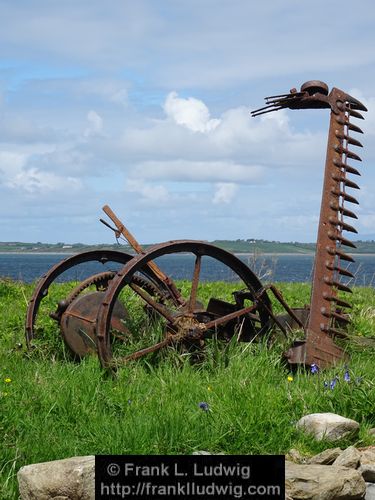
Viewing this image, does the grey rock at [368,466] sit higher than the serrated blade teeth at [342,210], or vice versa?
the serrated blade teeth at [342,210]

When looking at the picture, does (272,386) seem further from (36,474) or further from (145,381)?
(36,474)

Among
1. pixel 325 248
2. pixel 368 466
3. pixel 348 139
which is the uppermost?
pixel 348 139

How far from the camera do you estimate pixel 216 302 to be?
25.5ft

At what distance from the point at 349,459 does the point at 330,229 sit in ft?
11.7

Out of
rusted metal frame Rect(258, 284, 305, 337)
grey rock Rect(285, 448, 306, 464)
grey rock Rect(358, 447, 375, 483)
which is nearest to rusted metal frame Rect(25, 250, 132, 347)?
rusted metal frame Rect(258, 284, 305, 337)

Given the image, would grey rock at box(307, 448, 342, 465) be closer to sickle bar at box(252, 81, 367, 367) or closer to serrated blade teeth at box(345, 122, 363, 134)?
sickle bar at box(252, 81, 367, 367)

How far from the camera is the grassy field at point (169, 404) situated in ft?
16.1

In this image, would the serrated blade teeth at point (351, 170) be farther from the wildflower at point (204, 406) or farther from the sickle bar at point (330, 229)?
the wildflower at point (204, 406)

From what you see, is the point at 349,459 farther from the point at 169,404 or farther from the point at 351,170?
the point at 351,170

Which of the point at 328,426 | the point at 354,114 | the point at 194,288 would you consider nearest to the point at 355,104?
the point at 354,114

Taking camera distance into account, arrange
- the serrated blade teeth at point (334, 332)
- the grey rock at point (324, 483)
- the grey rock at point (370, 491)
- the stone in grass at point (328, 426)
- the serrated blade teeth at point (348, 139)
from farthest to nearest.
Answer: the serrated blade teeth at point (348, 139) < the serrated blade teeth at point (334, 332) < the stone in grass at point (328, 426) < the grey rock at point (370, 491) < the grey rock at point (324, 483)

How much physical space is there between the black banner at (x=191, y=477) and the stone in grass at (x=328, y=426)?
3.14 ft

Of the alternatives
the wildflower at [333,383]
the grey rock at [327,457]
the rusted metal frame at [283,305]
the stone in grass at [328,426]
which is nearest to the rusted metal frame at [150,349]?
the rusted metal frame at [283,305]

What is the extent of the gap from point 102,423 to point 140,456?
79cm
